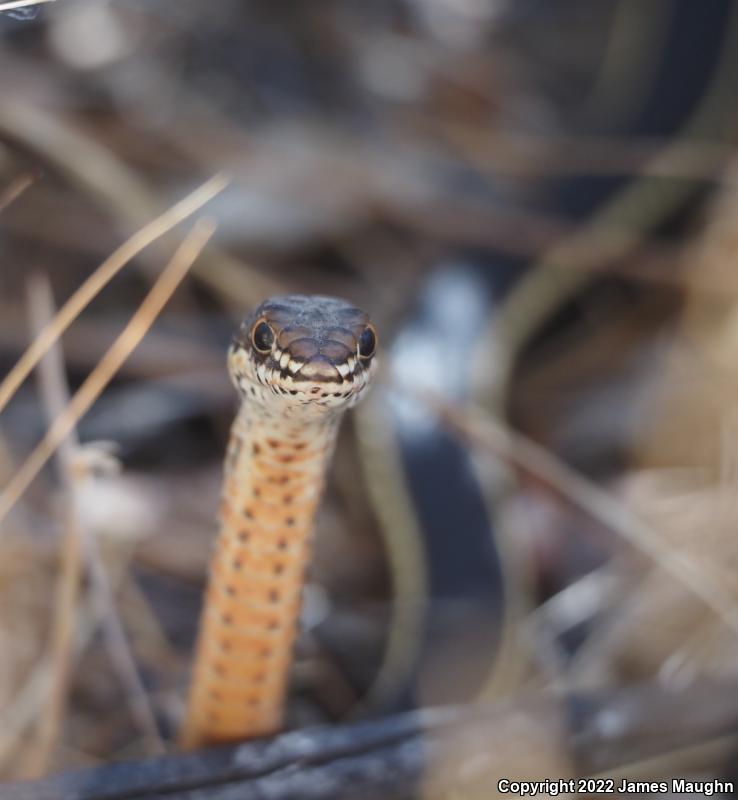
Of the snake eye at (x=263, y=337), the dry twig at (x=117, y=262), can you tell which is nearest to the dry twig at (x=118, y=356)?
the dry twig at (x=117, y=262)

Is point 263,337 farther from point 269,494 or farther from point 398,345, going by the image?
point 398,345

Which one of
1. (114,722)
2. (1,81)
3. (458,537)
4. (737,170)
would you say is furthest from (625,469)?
(1,81)

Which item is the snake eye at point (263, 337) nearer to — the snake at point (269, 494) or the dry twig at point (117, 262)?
the snake at point (269, 494)

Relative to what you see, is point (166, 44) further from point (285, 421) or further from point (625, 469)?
point (285, 421)

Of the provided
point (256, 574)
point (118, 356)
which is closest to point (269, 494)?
point (256, 574)

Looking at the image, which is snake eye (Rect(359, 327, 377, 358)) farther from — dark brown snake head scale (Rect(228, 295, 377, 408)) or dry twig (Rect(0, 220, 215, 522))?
dry twig (Rect(0, 220, 215, 522))

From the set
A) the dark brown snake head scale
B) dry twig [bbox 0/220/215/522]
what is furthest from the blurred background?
the dark brown snake head scale

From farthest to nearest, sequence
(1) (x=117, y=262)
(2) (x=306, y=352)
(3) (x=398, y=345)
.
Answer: (3) (x=398, y=345), (1) (x=117, y=262), (2) (x=306, y=352)

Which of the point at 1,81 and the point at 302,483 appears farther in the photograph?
the point at 1,81
